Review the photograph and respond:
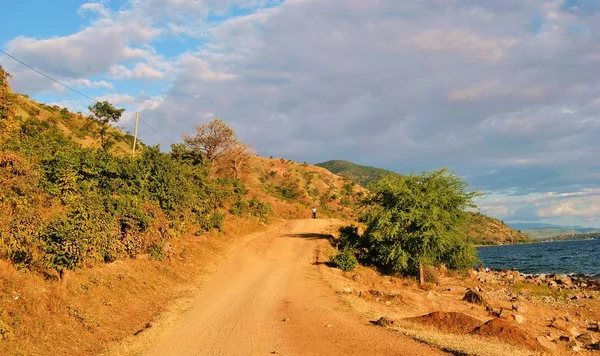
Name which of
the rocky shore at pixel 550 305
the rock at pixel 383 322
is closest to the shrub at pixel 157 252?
the rock at pixel 383 322

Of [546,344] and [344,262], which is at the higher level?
[344,262]

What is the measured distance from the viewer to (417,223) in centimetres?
2745

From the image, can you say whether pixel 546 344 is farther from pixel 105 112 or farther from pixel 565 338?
pixel 105 112

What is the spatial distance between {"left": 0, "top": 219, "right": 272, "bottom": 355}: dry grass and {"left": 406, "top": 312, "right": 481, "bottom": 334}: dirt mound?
956 centimetres

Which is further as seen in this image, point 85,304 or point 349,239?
point 349,239

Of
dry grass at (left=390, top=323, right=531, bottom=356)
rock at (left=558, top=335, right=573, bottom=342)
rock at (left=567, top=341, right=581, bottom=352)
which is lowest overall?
rock at (left=558, top=335, right=573, bottom=342)

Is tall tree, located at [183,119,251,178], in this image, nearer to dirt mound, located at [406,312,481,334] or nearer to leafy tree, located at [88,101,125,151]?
leafy tree, located at [88,101,125,151]

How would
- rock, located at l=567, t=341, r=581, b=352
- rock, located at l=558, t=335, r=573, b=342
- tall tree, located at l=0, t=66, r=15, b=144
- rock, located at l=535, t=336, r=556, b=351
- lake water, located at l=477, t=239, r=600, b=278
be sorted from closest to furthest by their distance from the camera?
rock, located at l=535, t=336, r=556, b=351 → rock, located at l=567, t=341, r=581, b=352 → rock, located at l=558, t=335, r=573, b=342 → tall tree, located at l=0, t=66, r=15, b=144 → lake water, located at l=477, t=239, r=600, b=278

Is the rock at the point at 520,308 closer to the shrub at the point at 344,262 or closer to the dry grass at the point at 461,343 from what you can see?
the shrub at the point at 344,262

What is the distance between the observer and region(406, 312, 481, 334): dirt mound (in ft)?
44.8

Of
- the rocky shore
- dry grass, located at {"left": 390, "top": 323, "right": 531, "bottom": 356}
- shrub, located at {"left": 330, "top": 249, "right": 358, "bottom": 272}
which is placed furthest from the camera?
shrub, located at {"left": 330, "top": 249, "right": 358, "bottom": 272}

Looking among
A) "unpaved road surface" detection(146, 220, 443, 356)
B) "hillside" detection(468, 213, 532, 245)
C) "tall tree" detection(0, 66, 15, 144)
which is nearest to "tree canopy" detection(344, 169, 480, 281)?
"unpaved road surface" detection(146, 220, 443, 356)

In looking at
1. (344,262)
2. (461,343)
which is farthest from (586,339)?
(344,262)

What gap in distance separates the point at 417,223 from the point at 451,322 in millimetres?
13739
